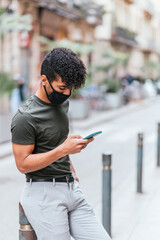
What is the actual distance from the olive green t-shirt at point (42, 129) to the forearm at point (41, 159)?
9cm

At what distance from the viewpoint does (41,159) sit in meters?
2.49

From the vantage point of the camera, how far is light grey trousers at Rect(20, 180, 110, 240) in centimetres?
256

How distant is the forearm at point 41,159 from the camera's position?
2.47 meters

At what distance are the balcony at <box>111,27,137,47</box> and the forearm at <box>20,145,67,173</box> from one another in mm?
33867

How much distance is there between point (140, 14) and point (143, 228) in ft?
148

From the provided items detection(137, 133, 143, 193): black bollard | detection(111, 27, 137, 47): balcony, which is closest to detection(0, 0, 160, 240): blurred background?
detection(111, 27, 137, 47): balcony

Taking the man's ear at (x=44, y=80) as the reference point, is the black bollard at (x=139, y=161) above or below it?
below

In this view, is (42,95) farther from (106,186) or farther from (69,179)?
(106,186)

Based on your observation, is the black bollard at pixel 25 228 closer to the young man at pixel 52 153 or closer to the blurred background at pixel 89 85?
the young man at pixel 52 153

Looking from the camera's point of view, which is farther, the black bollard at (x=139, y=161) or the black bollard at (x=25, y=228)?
the black bollard at (x=139, y=161)

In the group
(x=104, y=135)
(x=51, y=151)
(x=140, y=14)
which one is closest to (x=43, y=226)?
(x=51, y=151)

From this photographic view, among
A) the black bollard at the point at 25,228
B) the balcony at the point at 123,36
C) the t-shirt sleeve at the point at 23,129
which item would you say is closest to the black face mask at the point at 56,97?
the t-shirt sleeve at the point at 23,129

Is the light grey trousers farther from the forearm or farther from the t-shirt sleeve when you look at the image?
the t-shirt sleeve

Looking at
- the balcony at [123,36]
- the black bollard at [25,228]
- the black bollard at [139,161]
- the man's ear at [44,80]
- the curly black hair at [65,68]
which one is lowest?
the black bollard at [139,161]
